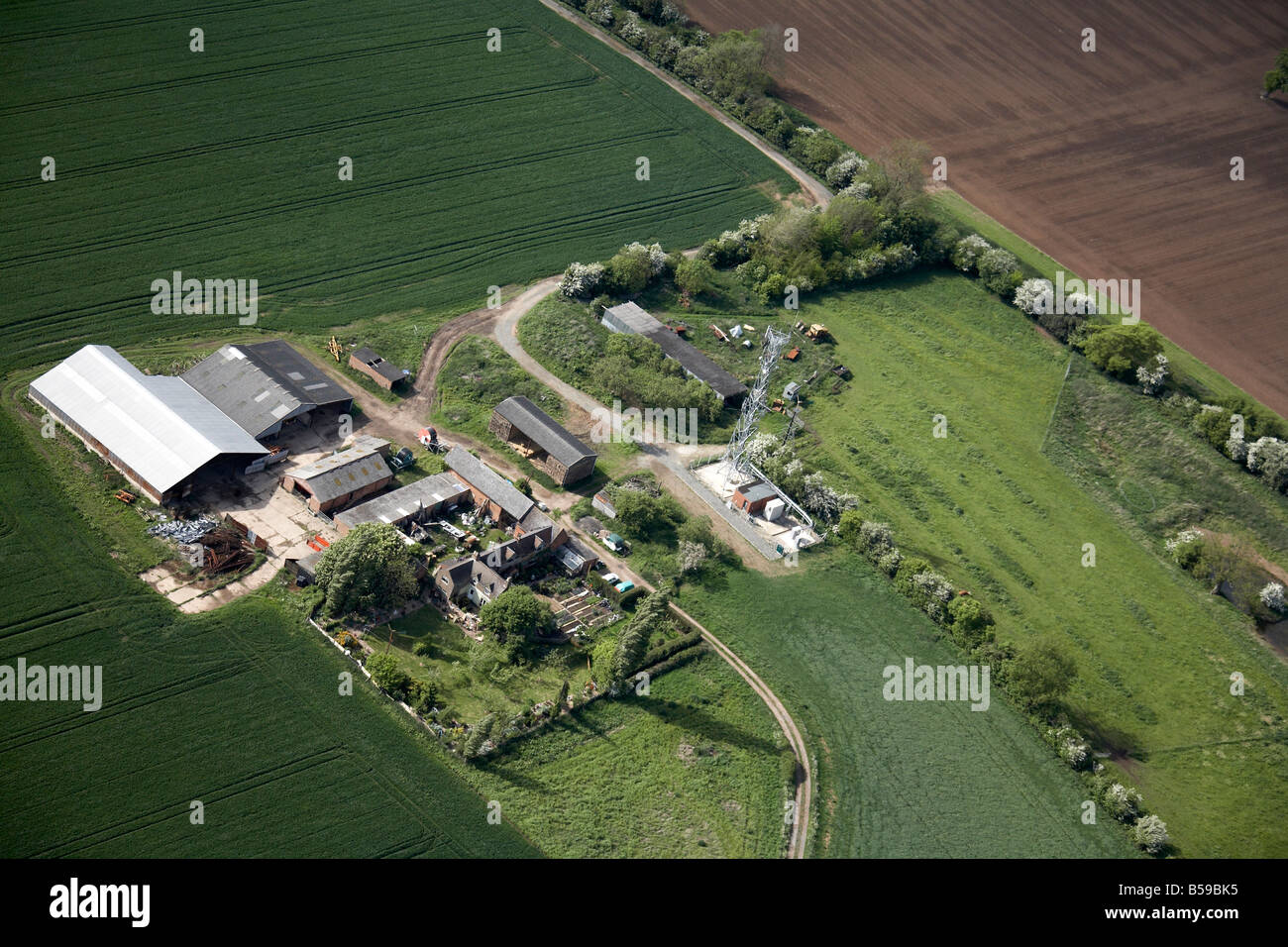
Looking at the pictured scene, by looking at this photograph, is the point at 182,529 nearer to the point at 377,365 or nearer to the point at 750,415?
the point at 377,365

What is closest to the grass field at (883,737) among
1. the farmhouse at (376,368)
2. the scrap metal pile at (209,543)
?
the scrap metal pile at (209,543)

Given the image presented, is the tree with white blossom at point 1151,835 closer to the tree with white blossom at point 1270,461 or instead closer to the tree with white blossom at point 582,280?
the tree with white blossom at point 1270,461

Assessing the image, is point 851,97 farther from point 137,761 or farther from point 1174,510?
point 137,761

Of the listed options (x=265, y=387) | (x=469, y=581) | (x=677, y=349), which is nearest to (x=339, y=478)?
(x=265, y=387)

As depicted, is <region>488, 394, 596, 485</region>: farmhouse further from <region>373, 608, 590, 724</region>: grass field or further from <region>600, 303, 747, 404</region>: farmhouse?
<region>373, 608, 590, 724</region>: grass field

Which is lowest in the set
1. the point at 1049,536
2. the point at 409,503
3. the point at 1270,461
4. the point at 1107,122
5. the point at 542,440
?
the point at 1049,536
